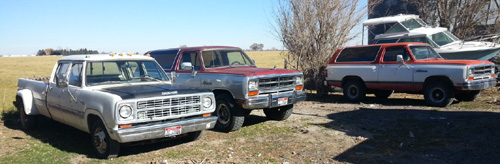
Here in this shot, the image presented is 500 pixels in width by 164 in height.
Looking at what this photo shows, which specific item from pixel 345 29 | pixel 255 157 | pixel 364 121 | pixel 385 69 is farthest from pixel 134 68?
pixel 345 29

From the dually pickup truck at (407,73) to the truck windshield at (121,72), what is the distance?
657 centimetres

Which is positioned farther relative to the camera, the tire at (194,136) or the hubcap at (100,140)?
the tire at (194,136)

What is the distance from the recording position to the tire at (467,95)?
38.9 feet

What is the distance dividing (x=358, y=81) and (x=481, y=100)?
11.1 feet

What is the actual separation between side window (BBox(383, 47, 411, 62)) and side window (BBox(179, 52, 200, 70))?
18.2ft

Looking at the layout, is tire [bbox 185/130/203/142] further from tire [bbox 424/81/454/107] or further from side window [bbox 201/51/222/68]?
tire [bbox 424/81/454/107]

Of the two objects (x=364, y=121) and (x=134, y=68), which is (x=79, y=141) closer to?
(x=134, y=68)

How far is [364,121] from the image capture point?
30.9 feet

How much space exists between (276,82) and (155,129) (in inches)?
123

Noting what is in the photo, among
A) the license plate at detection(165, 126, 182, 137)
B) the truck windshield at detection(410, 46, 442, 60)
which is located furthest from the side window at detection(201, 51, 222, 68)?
the truck windshield at detection(410, 46, 442, 60)

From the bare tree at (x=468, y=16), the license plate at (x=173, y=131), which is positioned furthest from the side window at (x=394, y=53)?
the bare tree at (x=468, y=16)

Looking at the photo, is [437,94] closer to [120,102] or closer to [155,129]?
[155,129]

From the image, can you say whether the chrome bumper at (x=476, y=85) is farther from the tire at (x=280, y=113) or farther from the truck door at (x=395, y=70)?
the tire at (x=280, y=113)

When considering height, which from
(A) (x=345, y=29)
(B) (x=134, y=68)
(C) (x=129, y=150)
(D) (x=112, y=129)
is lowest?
(C) (x=129, y=150)
